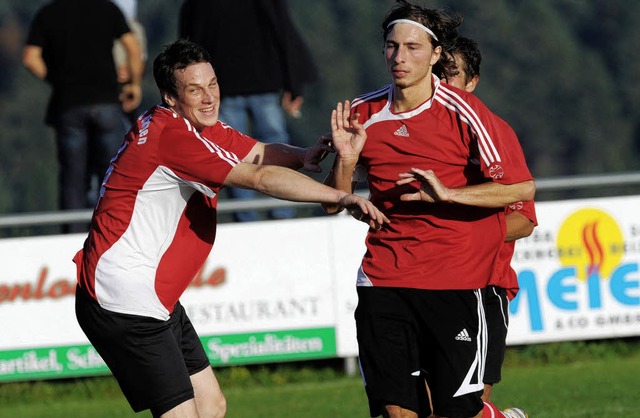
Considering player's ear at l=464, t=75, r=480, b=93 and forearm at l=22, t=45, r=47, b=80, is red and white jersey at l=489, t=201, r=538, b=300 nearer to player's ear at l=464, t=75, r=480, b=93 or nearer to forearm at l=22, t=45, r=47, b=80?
player's ear at l=464, t=75, r=480, b=93

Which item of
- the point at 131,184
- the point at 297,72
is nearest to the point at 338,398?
the point at 297,72

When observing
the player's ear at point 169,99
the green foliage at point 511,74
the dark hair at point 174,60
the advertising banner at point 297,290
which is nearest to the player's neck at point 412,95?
the dark hair at point 174,60

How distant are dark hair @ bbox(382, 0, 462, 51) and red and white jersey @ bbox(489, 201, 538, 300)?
0.96 metres

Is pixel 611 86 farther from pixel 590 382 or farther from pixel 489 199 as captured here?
pixel 489 199

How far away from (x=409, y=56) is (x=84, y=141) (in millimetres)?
5587

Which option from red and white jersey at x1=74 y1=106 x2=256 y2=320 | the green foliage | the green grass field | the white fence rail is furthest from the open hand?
the green foliage

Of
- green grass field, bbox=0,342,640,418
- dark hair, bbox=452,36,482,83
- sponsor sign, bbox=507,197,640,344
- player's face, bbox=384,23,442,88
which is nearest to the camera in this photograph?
player's face, bbox=384,23,442,88

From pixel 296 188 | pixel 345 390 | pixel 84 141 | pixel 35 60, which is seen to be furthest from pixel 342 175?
pixel 35 60

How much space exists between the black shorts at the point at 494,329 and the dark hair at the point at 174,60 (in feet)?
6.24

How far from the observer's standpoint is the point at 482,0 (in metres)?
64.2

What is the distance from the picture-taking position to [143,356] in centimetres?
705

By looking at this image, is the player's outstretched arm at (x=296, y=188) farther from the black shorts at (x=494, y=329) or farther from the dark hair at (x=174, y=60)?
the black shorts at (x=494, y=329)

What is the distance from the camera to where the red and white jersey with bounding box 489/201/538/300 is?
7.50m

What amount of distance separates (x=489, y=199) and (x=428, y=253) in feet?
1.40
